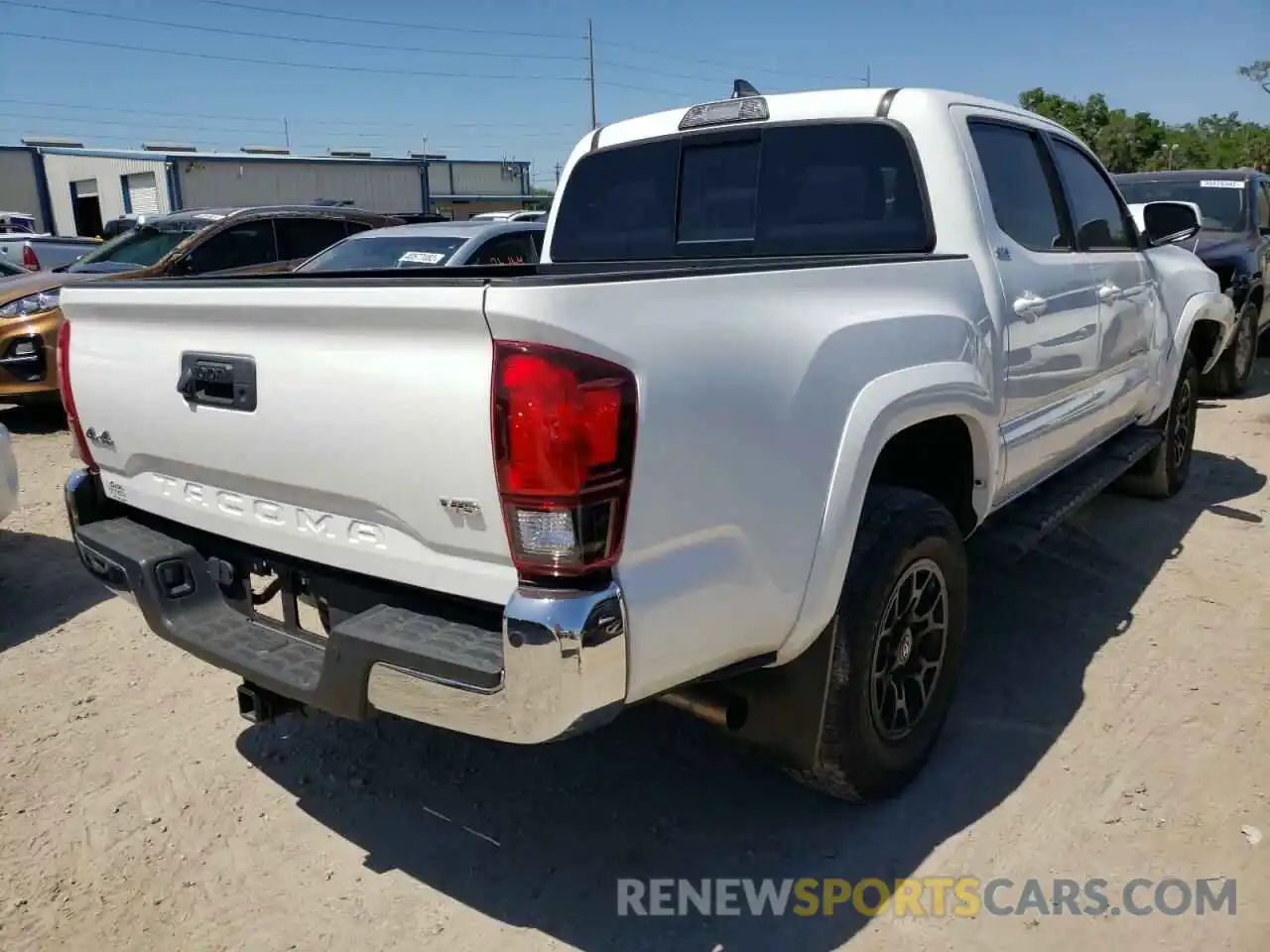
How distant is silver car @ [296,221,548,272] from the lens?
7.86m

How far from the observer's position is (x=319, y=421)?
87.3 inches

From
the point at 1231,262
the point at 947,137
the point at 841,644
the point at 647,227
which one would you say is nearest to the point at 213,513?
the point at 841,644

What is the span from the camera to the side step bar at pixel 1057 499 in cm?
354

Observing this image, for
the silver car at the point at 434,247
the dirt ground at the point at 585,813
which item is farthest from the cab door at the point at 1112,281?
the silver car at the point at 434,247

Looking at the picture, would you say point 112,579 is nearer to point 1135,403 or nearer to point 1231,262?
point 1135,403

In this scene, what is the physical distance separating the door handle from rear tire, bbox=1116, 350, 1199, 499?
251cm

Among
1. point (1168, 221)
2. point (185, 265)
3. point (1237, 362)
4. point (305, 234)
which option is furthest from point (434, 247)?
point (1237, 362)

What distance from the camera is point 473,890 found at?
268cm

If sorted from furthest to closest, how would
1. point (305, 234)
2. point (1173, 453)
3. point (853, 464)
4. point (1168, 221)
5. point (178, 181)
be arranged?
point (178, 181) < point (305, 234) < point (1173, 453) < point (1168, 221) < point (853, 464)

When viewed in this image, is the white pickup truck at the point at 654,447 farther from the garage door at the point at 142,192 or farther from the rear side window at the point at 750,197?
the garage door at the point at 142,192

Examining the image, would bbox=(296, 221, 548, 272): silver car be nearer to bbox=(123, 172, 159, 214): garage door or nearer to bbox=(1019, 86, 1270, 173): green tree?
bbox=(123, 172, 159, 214): garage door

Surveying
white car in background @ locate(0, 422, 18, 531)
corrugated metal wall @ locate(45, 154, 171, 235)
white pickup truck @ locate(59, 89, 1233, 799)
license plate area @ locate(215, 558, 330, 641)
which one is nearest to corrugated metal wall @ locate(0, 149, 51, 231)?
corrugated metal wall @ locate(45, 154, 171, 235)

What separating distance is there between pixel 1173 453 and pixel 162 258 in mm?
8719

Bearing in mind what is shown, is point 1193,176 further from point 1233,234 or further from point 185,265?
point 185,265
